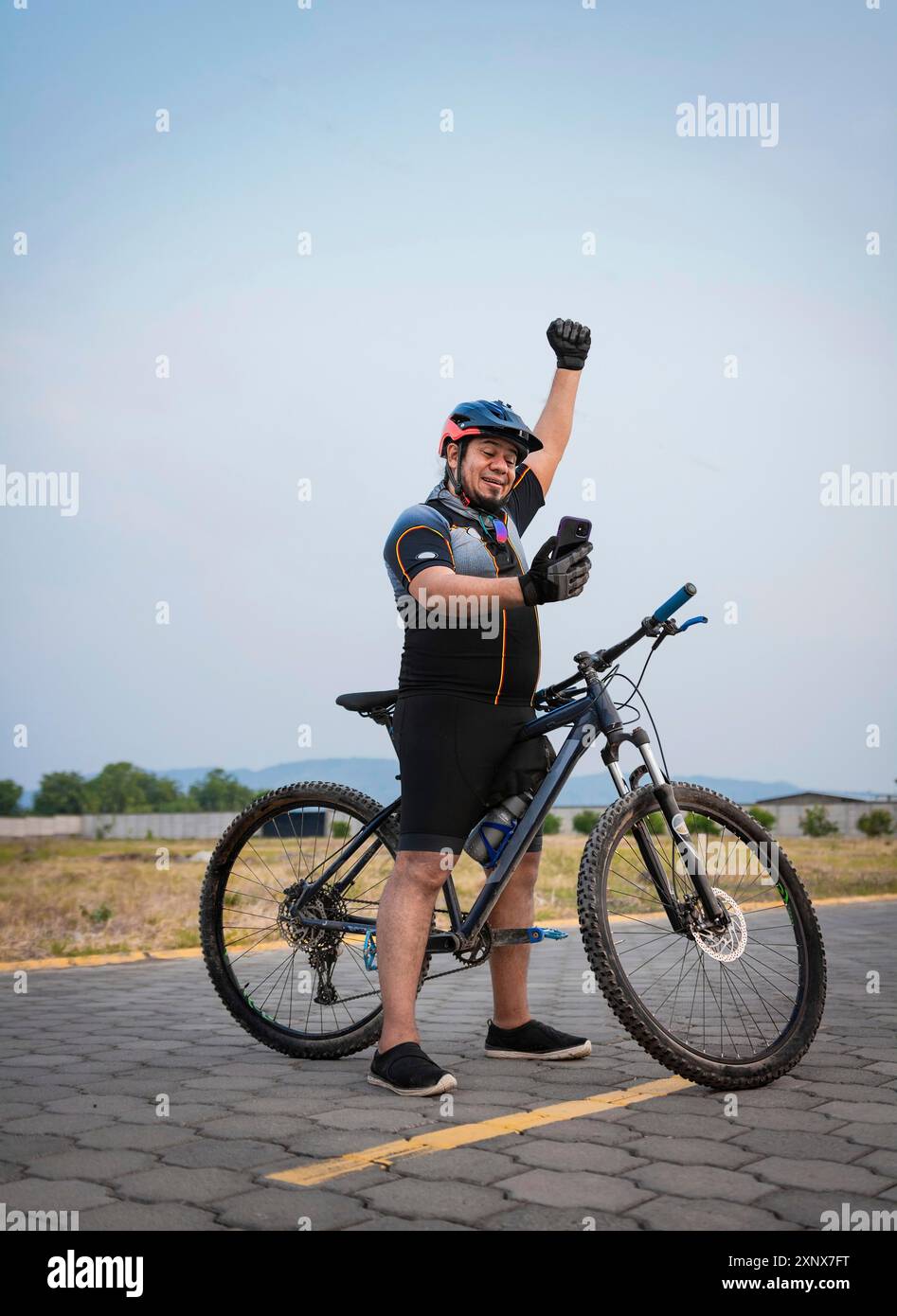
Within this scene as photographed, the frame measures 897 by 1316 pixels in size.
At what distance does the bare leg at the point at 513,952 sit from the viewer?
14.9 feet

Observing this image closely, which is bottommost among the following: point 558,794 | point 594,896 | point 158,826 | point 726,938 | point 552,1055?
point 158,826

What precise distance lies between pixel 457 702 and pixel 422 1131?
4.73ft

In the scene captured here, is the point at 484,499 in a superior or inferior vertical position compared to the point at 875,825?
superior

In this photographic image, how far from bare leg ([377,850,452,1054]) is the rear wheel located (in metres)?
0.44

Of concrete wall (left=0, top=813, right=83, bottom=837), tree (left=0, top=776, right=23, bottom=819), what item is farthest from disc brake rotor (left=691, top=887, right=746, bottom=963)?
tree (left=0, top=776, right=23, bottom=819)

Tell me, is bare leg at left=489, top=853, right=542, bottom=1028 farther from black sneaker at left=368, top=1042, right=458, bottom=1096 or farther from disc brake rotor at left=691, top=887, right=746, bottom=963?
disc brake rotor at left=691, top=887, right=746, bottom=963

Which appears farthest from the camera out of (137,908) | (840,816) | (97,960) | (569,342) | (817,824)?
(840,816)

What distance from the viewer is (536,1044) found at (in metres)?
4.65

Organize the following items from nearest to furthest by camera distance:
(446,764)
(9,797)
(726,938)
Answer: (726,938)
(446,764)
(9,797)

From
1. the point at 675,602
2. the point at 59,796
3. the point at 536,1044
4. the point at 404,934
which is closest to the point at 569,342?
the point at 675,602

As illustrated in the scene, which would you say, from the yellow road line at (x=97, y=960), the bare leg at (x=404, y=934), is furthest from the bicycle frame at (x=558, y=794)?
the yellow road line at (x=97, y=960)

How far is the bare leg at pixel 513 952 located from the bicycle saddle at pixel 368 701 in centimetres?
77

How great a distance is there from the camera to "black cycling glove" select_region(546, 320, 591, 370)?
205 inches

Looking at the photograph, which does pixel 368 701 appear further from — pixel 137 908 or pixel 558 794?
pixel 137 908
